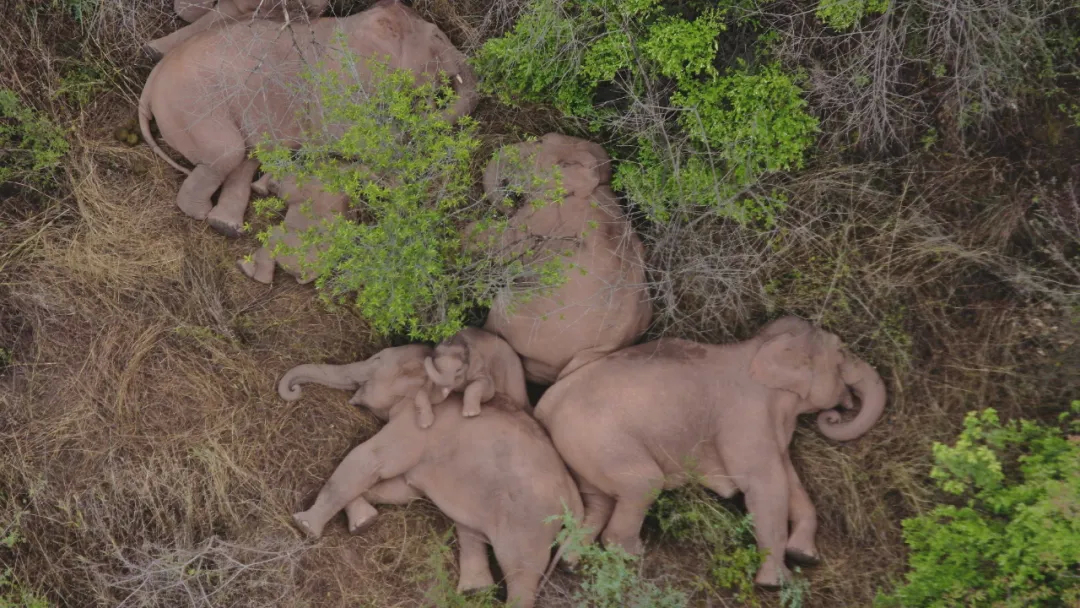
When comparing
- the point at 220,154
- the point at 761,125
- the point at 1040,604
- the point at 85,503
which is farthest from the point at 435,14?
the point at 1040,604

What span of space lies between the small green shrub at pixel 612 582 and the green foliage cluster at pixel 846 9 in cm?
257

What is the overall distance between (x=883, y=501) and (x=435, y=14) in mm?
3400

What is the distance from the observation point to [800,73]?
168 inches

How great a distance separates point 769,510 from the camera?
421 centimetres

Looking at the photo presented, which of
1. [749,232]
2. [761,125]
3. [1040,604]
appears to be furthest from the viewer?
[749,232]

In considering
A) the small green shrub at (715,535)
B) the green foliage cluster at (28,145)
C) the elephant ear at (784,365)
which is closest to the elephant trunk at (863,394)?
the elephant ear at (784,365)

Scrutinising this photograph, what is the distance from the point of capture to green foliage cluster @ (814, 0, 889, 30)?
4121 millimetres

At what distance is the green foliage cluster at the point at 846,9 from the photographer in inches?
162

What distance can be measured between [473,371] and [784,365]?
148 cm

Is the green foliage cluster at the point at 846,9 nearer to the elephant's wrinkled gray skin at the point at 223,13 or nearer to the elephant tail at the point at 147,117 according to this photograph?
the elephant's wrinkled gray skin at the point at 223,13

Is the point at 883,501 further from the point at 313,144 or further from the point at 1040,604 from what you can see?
the point at 313,144

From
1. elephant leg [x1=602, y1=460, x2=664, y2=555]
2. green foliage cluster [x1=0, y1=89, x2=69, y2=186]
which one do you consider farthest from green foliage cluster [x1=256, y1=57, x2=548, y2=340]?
green foliage cluster [x1=0, y1=89, x2=69, y2=186]

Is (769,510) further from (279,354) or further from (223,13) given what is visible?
(223,13)

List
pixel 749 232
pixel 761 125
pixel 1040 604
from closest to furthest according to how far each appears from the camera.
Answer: pixel 1040 604 < pixel 761 125 < pixel 749 232
